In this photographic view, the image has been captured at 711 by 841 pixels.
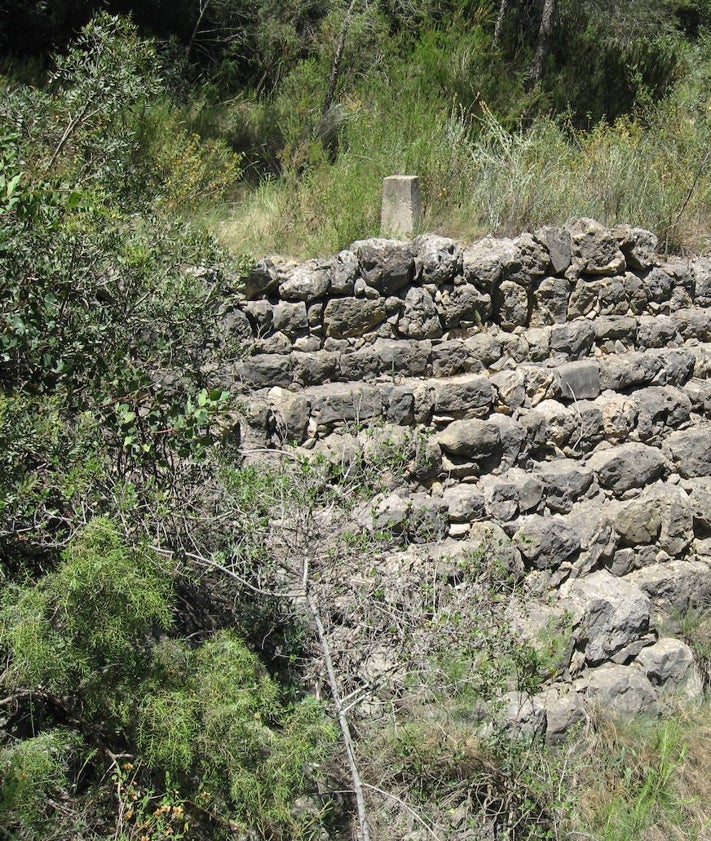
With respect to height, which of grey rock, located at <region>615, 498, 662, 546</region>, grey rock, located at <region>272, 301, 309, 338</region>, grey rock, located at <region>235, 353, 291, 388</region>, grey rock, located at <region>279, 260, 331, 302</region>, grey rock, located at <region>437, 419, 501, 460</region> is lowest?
grey rock, located at <region>615, 498, 662, 546</region>

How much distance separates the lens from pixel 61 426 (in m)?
3.09

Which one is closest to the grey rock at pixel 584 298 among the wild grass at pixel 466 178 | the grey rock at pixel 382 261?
the wild grass at pixel 466 178

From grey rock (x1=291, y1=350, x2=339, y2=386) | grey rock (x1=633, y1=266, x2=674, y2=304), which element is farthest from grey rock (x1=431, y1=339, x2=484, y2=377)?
grey rock (x1=633, y1=266, x2=674, y2=304)

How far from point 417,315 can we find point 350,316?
0.40 meters

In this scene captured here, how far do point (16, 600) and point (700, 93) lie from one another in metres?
7.23

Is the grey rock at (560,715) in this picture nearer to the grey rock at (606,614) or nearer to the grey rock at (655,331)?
the grey rock at (606,614)

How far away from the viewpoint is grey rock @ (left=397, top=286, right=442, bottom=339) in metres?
4.71

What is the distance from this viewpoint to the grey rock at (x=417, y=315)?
15.4ft

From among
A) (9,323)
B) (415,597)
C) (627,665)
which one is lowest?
(627,665)

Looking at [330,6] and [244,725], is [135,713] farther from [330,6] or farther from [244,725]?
[330,6]

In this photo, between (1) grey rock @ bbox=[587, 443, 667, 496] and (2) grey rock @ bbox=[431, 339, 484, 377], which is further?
(1) grey rock @ bbox=[587, 443, 667, 496]

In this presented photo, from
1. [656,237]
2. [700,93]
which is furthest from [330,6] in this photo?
[656,237]

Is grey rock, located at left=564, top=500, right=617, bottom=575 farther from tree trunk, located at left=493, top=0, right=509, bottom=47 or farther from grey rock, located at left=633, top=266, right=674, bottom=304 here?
tree trunk, located at left=493, top=0, right=509, bottom=47

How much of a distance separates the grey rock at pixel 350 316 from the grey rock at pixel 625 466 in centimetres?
172
